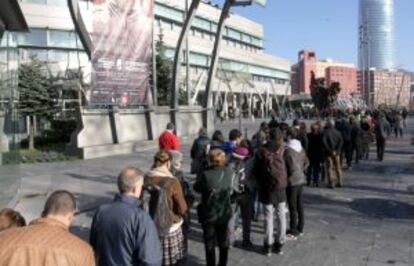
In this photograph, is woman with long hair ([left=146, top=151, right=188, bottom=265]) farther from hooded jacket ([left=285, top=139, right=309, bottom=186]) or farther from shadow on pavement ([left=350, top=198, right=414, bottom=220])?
shadow on pavement ([left=350, top=198, right=414, bottom=220])

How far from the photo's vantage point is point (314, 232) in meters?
10.6

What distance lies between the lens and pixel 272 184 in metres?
8.96

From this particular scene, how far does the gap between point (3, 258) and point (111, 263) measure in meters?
1.79

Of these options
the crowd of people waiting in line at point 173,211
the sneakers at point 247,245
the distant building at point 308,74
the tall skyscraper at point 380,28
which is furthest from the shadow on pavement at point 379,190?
the distant building at point 308,74

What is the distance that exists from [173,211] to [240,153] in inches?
141

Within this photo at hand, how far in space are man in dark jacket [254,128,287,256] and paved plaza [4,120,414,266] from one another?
0.28 meters

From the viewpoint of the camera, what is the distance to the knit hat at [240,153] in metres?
10.2

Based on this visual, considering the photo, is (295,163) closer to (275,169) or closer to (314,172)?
(275,169)

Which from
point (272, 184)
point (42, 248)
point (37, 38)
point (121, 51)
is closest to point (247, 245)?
point (272, 184)

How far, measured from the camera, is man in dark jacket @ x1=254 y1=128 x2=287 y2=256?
8961 millimetres

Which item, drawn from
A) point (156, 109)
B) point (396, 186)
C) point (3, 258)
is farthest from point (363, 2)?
point (3, 258)

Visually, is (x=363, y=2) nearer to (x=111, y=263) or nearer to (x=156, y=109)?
(x=156, y=109)

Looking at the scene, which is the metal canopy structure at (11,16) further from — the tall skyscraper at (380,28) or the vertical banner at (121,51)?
the tall skyscraper at (380,28)

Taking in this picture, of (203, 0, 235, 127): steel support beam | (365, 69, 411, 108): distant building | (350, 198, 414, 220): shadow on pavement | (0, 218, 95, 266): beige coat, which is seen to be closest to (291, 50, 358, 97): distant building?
(365, 69, 411, 108): distant building
